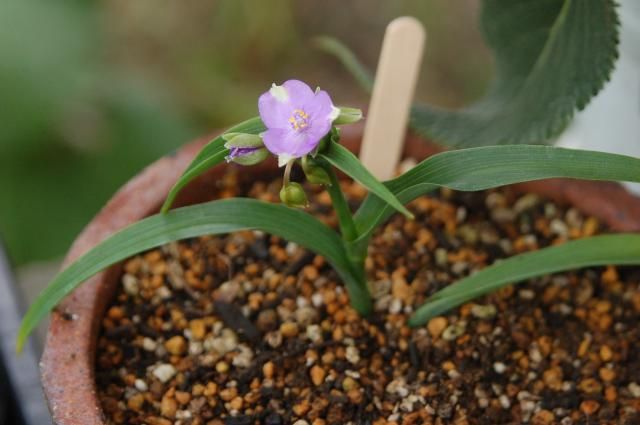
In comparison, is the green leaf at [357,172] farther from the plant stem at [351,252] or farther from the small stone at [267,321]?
the small stone at [267,321]

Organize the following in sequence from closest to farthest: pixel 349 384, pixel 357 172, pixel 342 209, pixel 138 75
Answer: pixel 357 172, pixel 342 209, pixel 349 384, pixel 138 75

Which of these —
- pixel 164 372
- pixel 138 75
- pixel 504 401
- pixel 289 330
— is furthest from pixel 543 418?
pixel 138 75

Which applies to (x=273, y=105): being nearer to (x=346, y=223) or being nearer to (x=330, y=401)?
(x=346, y=223)

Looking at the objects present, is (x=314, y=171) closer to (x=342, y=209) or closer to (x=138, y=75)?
(x=342, y=209)

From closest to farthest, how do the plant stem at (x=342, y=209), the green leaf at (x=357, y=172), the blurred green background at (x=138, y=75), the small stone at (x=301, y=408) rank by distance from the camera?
the green leaf at (x=357, y=172) < the plant stem at (x=342, y=209) < the small stone at (x=301, y=408) < the blurred green background at (x=138, y=75)

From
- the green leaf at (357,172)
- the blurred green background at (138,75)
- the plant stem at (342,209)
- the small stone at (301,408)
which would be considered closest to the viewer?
the green leaf at (357,172)

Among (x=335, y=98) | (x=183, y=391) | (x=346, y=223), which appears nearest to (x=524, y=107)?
(x=346, y=223)

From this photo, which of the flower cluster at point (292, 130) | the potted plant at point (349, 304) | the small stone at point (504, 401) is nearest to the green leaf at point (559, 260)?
the potted plant at point (349, 304)
